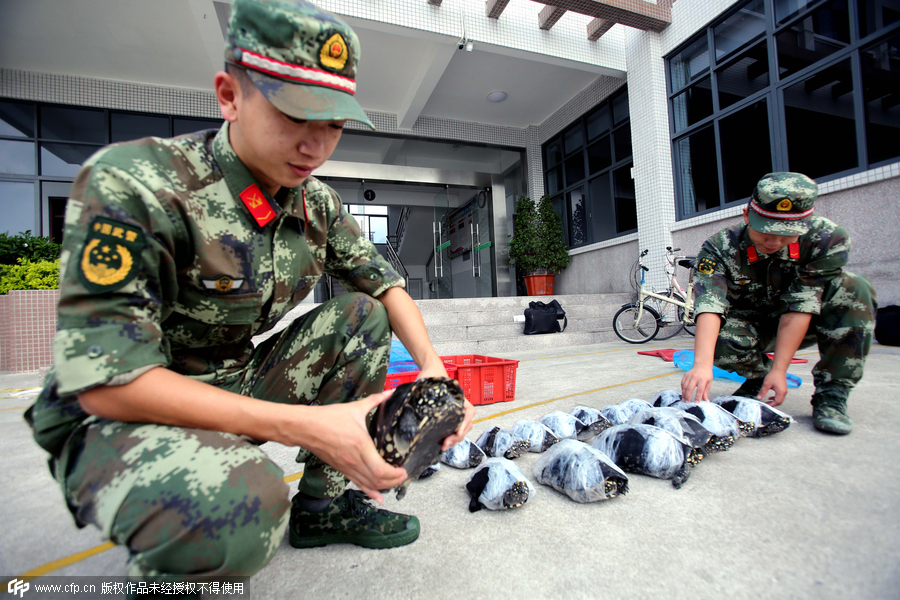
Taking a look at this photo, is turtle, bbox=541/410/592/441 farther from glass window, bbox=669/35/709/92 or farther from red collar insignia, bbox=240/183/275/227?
glass window, bbox=669/35/709/92

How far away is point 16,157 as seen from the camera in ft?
21.1

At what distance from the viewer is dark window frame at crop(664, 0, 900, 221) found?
14.2ft

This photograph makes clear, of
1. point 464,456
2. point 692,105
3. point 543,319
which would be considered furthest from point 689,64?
point 464,456

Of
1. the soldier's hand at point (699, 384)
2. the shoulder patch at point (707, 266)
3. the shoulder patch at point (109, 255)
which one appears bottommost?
the soldier's hand at point (699, 384)

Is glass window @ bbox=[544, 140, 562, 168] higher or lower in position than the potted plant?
higher

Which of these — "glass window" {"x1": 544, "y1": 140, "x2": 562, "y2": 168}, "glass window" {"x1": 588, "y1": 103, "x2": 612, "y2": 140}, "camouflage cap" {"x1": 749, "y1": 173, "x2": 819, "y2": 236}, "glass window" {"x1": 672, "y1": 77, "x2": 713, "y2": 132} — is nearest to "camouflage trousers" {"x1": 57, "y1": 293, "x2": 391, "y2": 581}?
"camouflage cap" {"x1": 749, "y1": 173, "x2": 819, "y2": 236}

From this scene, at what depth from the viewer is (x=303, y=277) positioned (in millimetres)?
1055

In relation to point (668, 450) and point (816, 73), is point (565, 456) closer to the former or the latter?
point (668, 450)

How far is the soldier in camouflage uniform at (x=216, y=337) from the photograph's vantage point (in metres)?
0.62

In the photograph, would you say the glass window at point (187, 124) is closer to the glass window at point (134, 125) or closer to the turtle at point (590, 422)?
the glass window at point (134, 125)

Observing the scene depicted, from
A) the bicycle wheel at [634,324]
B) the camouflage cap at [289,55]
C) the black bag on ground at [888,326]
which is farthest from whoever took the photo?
the bicycle wheel at [634,324]

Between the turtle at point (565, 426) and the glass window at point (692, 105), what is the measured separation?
5897 mm

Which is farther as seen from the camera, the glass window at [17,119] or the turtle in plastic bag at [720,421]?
the glass window at [17,119]

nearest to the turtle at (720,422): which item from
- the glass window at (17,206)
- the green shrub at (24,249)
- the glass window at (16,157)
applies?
the green shrub at (24,249)
